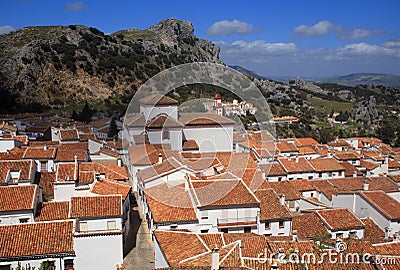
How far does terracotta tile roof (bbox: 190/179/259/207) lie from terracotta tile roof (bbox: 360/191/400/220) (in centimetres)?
691

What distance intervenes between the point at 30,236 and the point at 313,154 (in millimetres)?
30413

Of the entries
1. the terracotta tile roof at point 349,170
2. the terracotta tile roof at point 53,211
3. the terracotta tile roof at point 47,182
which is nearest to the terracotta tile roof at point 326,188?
the terracotta tile roof at point 349,170

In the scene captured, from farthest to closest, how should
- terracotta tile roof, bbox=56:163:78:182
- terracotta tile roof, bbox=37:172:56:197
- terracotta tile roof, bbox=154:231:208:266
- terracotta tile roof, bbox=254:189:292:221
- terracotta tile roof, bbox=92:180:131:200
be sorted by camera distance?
terracotta tile roof, bbox=37:172:56:197
terracotta tile roof, bbox=56:163:78:182
terracotta tile roof, bbox=92:180:131:200
terracotta tile roof, bbox=254:189:292:221
terracotta tile roof, bbox=154:231:208:266

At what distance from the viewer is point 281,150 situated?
37.0 meters

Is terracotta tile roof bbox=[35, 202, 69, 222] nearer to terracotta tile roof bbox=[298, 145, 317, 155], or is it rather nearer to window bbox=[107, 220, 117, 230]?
window bbox=[107, 220, 117, 230]

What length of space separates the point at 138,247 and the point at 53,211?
12.8 feet

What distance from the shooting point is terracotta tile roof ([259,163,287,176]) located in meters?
28.2

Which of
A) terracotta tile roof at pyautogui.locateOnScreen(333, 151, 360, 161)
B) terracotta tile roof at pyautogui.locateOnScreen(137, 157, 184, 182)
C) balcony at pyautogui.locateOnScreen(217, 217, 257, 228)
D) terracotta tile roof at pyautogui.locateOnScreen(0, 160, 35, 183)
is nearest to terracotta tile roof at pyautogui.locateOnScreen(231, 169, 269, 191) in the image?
balcony at pyautogui.locateOnScreen(217, 217, 257, 228)

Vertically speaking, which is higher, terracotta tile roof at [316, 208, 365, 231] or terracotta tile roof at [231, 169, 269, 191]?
terracotta tile roof at [231, 169, 269, 191]

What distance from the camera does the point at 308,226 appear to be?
17156 millimetres

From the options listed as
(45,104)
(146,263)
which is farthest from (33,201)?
(45,104)

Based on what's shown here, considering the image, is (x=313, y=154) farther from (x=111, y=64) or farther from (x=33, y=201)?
(x=111, y=64)

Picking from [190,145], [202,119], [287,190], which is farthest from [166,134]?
[287,190]

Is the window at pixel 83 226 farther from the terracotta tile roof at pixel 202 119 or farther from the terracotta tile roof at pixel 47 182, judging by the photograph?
the terracotta tile roof at pixel 202 119
